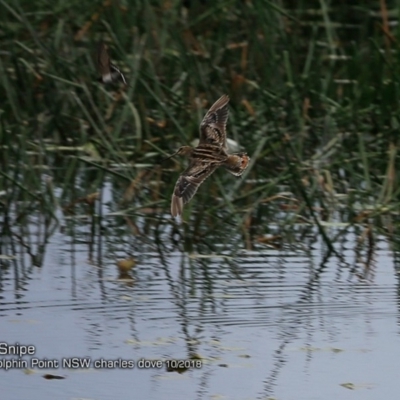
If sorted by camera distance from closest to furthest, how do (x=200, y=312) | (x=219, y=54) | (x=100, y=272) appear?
(x=200, y=312) < (x=100, y=272) < (x=219, y=54)

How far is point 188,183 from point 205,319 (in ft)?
2.10

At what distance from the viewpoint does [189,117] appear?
9609mm

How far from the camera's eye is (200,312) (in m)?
6.44

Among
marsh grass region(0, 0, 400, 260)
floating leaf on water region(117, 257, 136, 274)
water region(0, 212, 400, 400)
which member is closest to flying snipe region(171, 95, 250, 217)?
water region(0, 212, 400, 400)

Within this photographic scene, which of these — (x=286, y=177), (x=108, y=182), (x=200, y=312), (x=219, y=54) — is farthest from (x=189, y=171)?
(x=219, y=54)

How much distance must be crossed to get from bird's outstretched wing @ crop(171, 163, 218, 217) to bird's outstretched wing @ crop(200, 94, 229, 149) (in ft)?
0.72

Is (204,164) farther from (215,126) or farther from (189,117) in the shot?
(189,117)

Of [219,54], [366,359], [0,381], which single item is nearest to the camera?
[0,381]

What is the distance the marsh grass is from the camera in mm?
8164

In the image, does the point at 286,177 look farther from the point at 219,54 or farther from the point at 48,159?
the point at 219,54

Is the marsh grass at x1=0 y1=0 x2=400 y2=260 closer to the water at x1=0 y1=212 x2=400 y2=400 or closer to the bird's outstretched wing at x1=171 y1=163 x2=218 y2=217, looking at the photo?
the water at x1=0 y1=212 x2=400 y2=400

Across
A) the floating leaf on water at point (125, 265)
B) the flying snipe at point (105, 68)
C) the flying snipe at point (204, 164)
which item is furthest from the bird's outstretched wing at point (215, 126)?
the floating leaf on water at point (125, 265)

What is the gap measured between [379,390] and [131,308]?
144 cm

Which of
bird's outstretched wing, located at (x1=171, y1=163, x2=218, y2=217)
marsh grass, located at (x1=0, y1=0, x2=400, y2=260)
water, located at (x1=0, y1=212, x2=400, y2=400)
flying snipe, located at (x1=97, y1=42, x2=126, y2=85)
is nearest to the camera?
water, located at (x1=0, y1=212, x2=400, y2=400)
